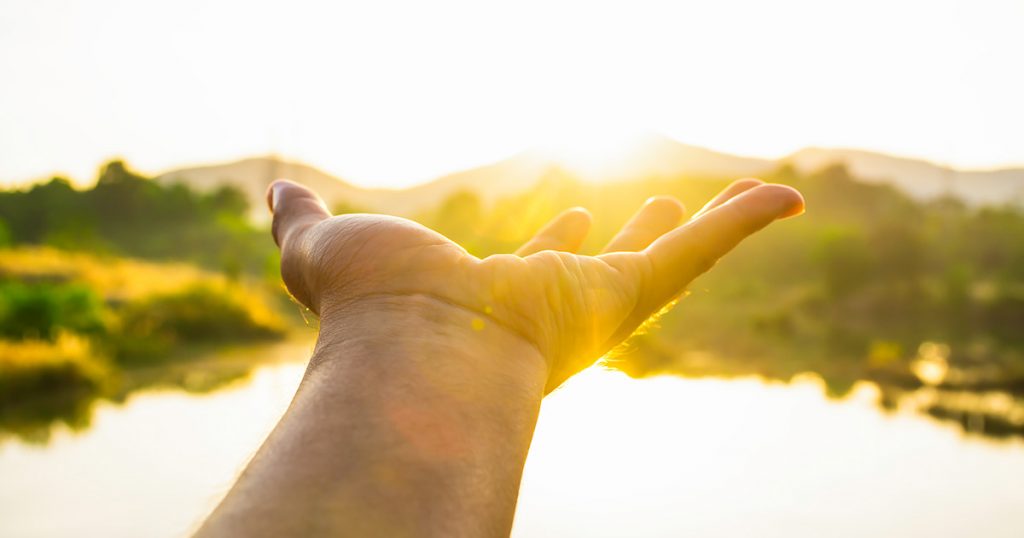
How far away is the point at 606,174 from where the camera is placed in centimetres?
8319

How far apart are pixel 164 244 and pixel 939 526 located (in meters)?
62.9

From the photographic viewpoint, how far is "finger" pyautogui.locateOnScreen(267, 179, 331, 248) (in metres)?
1.51

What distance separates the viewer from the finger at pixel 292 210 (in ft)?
4.95

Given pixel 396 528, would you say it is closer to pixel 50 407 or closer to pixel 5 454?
pixel 5 454

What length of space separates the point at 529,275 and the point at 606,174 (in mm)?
83381

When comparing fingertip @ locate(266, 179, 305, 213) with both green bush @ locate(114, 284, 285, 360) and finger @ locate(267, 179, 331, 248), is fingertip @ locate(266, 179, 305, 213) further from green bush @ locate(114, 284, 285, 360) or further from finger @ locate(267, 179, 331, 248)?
green bush @ locate(114, 284, 285, 360)

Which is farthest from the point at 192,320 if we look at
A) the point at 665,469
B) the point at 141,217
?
the point at 141,217

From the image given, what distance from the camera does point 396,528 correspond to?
2.67ft

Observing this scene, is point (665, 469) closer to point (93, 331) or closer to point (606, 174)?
point (93, 331)

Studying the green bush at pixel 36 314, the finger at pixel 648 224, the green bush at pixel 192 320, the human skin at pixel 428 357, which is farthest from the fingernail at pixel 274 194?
the green bush at pixel 192 320

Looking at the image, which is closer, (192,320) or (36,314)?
(36,314)

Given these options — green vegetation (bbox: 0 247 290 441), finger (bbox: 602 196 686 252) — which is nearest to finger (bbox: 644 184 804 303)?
finger (bbox: 602 196 686 252)

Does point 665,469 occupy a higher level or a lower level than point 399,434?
higher

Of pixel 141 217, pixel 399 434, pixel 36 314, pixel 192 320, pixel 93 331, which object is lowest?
pixel 399 434
